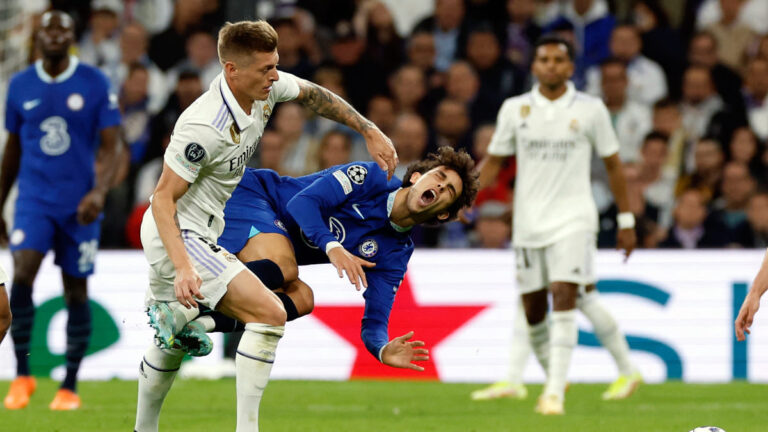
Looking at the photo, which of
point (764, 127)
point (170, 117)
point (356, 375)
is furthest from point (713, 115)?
point (170, 117)

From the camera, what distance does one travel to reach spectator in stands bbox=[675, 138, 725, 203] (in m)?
11.9

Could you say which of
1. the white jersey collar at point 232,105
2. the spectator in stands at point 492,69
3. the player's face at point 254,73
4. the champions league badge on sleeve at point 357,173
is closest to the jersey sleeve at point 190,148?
the white jersey collar at point 232,105

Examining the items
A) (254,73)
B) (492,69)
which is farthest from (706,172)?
(254,73)

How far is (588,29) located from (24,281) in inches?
269

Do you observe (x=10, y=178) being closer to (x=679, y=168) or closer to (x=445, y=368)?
(x=445, y=368)

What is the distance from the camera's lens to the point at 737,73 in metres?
12.9

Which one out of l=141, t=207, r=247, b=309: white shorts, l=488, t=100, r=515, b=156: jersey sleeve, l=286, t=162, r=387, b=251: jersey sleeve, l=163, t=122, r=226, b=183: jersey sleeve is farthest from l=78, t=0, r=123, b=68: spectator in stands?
l=163, t=122, r=226, b=183: jersey sleeve

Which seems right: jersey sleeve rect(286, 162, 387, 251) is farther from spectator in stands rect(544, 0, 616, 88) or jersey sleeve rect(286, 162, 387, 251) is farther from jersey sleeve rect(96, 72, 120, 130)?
spectator in stands rect(544, 0, 616, 88)

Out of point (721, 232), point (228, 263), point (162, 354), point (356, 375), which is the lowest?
point (356, 375)

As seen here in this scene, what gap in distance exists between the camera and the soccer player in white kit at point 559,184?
8.58 meters

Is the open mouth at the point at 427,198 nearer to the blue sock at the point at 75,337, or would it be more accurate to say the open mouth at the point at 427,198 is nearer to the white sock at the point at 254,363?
the white sock at the point at 254,363

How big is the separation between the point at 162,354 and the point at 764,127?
8395mm

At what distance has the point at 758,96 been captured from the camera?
12.8 m

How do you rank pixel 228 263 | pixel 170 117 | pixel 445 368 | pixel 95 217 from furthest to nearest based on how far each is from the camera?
1. pixel 170 117
2. pixel 445 368
3. pixel 95 217
4. pixel 228 263
